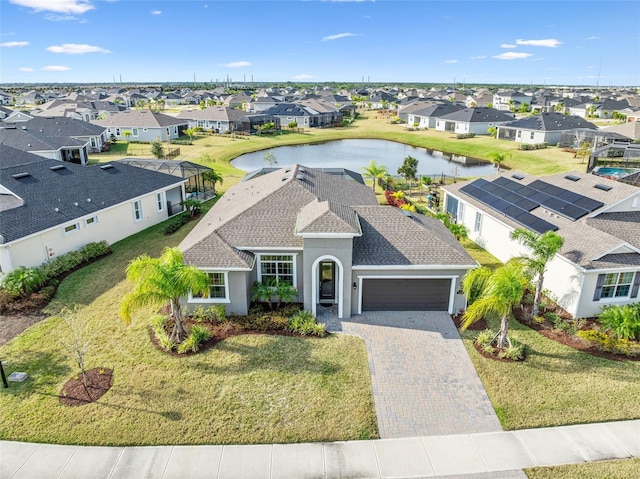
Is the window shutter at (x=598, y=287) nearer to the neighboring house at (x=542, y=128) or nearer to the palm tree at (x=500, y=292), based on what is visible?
the palm tree at (x=500, y=292)

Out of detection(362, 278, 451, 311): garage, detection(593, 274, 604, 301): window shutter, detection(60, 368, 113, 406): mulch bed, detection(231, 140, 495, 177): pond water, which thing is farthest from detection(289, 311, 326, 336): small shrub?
detection(231, 140, 495, 177): pond water

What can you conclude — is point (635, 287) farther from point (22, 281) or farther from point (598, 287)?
point (22, 281)

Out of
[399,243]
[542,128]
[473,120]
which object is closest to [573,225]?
[399,243]

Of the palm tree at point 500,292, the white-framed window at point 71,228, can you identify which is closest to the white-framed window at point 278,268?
the palm tree at point 500,292

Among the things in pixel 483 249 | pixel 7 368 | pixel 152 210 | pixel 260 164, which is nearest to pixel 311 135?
pixel 260 164

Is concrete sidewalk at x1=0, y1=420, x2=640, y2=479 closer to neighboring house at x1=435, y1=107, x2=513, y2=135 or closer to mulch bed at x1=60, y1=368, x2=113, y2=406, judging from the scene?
mulch bed at x1=60, y1=368, x2=113, y2=406

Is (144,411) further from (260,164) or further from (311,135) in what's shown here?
(311,135)
